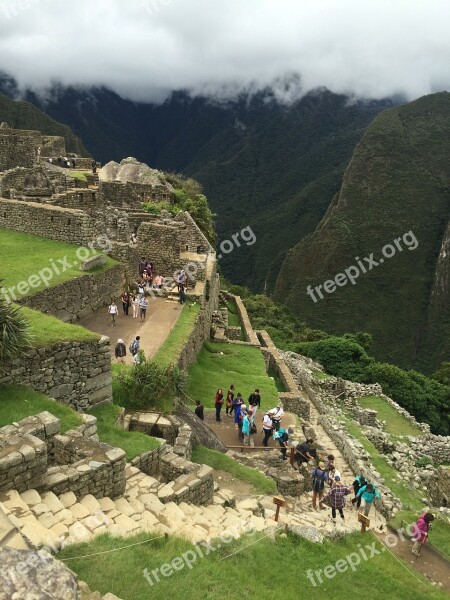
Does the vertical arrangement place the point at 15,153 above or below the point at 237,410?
above

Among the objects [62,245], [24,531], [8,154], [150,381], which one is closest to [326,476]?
[150,381]

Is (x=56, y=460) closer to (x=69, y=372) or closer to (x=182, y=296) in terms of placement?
(x=69, y=372)

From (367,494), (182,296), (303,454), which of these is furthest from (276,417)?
(182,296)

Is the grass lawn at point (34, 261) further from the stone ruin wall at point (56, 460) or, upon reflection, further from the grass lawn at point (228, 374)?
the stone ruin wall at point (56, 460)

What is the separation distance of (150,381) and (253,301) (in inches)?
1547

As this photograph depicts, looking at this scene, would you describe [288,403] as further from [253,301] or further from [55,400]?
[253,301]

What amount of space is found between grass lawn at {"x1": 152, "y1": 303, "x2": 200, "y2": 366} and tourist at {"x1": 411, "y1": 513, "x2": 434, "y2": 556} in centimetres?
731

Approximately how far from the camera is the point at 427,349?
106625 mm

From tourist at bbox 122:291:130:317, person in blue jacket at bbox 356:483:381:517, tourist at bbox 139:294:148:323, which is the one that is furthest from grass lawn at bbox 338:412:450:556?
tourist at bbox 122:291:130:317

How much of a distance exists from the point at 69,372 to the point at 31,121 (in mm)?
105027

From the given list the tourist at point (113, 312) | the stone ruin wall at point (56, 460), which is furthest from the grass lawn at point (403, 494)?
the tourist at point (113, 312)

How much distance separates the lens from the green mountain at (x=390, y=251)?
4311 inches

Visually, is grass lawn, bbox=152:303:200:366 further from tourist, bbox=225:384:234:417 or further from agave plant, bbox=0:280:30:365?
agave plant, bbox=0:280:30:365

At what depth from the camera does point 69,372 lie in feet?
31.9
